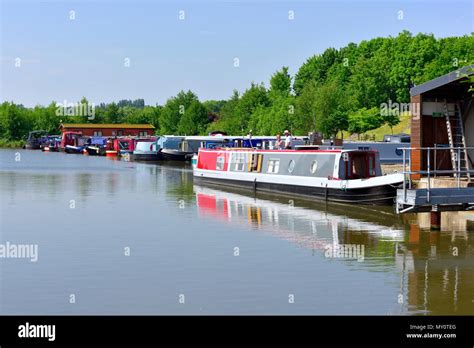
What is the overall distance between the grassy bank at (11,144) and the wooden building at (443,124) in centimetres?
13338

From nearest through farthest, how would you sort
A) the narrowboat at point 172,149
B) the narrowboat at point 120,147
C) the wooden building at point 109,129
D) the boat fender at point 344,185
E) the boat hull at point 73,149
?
the boat fender at point 344,185
the narrowboat at point 172,149
the narrowboat at point 120,147
the boat hull at point 73,149
the wooden building at point 109,129

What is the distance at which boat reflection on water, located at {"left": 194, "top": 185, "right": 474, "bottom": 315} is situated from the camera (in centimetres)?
1542

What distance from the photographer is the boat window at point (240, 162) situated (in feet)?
143

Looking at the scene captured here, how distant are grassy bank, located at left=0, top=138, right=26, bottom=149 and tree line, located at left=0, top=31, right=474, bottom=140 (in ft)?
133

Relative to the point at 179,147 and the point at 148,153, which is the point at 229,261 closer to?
the point at 179,147

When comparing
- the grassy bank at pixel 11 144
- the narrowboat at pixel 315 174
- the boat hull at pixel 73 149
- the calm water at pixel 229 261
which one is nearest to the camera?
the calm water at pixel 229 261

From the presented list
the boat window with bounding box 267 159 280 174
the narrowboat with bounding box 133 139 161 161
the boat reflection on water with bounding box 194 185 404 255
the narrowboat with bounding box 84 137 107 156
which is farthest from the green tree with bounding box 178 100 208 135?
the boat reflection on water with bounding box 194 185 404 255

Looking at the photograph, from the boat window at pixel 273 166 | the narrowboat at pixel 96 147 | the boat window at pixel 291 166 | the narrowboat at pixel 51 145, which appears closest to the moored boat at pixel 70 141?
the narrowboat at pixel 51 145

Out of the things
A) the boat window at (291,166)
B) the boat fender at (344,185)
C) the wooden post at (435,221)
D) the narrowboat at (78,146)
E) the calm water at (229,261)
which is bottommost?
the calm water at (229,261)

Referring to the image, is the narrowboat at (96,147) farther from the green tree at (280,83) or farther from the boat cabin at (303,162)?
the boat cabin at (303,162)

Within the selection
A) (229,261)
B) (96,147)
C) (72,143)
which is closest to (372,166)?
(229,261)

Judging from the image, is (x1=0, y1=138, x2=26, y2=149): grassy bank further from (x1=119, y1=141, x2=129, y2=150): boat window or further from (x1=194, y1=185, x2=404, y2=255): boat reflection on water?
(x1=194, y1=185, x2=404, y2=255): boat reflection on water
